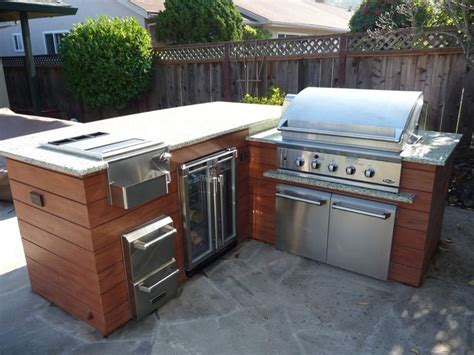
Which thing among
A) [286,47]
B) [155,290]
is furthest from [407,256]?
[286,47]

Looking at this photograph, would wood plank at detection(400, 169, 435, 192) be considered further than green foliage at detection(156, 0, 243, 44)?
No

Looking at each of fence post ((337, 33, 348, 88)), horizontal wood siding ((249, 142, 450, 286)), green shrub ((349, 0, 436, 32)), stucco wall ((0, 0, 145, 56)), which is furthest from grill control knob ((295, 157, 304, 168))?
→ stucco wall ((0, 0, 145, 56))

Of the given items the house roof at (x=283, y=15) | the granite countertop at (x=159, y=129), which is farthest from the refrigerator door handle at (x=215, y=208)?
the house roof at (x=283, y=15)

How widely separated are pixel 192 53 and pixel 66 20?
21.4ft

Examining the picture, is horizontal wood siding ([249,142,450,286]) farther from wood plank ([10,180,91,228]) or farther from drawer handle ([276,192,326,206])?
wood plank ([10,180,91,228])

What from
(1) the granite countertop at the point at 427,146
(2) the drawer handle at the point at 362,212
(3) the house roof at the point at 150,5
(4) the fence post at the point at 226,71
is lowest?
(2) the drawer handle at the point at 362,212

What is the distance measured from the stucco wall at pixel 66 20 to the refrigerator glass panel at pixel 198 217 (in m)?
8.10

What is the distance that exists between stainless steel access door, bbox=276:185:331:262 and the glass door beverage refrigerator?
0.43m

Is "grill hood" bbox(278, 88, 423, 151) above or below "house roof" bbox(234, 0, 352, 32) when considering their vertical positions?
below

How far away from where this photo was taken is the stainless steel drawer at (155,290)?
8.17 ft

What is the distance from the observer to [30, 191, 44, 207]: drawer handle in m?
2.41

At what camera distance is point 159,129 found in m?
2.99

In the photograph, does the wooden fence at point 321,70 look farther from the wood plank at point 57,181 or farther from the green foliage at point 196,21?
the wood plank at point 57,181

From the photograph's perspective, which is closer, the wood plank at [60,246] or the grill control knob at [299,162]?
the wood plank at [60,246]
